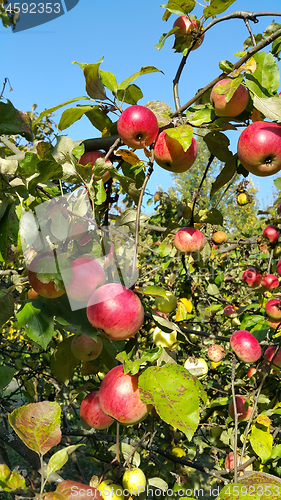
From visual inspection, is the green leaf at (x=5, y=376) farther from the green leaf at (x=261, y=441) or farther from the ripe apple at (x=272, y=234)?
the ripe apple at (x=272, y=234)

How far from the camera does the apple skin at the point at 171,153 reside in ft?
2.87

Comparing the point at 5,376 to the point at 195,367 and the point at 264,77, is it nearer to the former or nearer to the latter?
the point at 195,367

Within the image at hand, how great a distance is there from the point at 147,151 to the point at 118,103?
0.57ft

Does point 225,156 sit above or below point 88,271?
above

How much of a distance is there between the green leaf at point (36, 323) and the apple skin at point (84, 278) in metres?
0.10

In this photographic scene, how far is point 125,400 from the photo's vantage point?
795mm

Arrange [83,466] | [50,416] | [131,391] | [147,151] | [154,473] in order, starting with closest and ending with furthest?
1. [50,416]
2. [131,391]
3. [147,151]
4. [154,473]
5. [83,466]

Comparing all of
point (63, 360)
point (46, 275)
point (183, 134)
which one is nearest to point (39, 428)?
point (46, 275)

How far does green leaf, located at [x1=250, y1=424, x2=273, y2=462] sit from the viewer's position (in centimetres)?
130

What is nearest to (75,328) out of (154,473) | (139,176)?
(139,176)

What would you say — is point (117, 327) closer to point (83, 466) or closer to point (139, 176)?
point (139, 176)

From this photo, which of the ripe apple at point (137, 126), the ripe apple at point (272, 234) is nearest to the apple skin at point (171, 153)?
the ripe apple at point (137, 126)

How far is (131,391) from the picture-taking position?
797 millimetres

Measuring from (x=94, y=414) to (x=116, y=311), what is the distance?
19.5 inches
